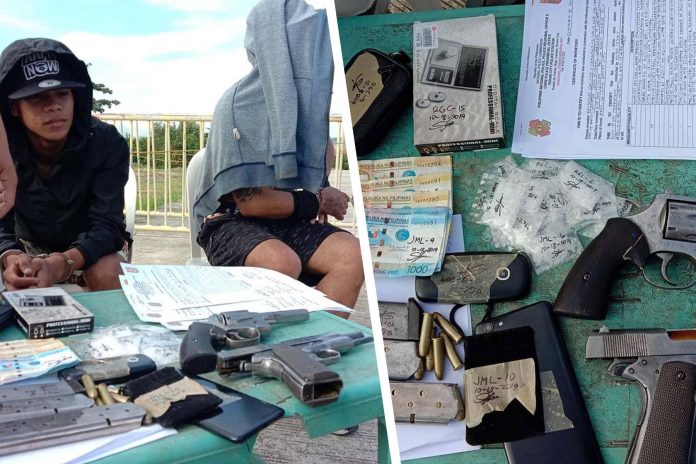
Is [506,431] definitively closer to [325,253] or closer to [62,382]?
[325,253]

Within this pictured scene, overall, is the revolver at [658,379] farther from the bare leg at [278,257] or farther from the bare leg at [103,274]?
the bare leg at [103,274]

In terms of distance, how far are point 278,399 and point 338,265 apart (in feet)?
1.05

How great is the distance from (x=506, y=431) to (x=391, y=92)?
1.74 feet

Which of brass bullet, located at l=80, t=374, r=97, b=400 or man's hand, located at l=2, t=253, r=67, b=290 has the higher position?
man's hand, located at l=2, t=253, r=67, b=290

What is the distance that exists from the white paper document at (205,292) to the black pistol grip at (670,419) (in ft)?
1.63

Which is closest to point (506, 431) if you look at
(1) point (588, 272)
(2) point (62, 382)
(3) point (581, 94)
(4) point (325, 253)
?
(1) point (588, 272)

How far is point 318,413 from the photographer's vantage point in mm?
440

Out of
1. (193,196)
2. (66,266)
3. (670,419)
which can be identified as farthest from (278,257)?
(670,419)

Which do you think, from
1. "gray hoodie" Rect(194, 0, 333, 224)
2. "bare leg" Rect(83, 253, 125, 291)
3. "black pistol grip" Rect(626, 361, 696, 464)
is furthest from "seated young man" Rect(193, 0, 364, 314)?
"black pistol grip" Rect(626, 361, 696, 464)

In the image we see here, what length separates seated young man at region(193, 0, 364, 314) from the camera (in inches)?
26.4

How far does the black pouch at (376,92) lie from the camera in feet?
3.07

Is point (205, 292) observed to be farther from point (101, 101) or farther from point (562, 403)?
point (562, 403)

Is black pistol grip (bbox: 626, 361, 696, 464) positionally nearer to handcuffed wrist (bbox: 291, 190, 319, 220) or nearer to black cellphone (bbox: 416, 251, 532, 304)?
black cellphone (bbox: 416, 251, 532, 304)

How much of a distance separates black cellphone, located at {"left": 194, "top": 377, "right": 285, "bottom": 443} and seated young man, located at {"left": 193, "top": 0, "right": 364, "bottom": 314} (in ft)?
0.95
